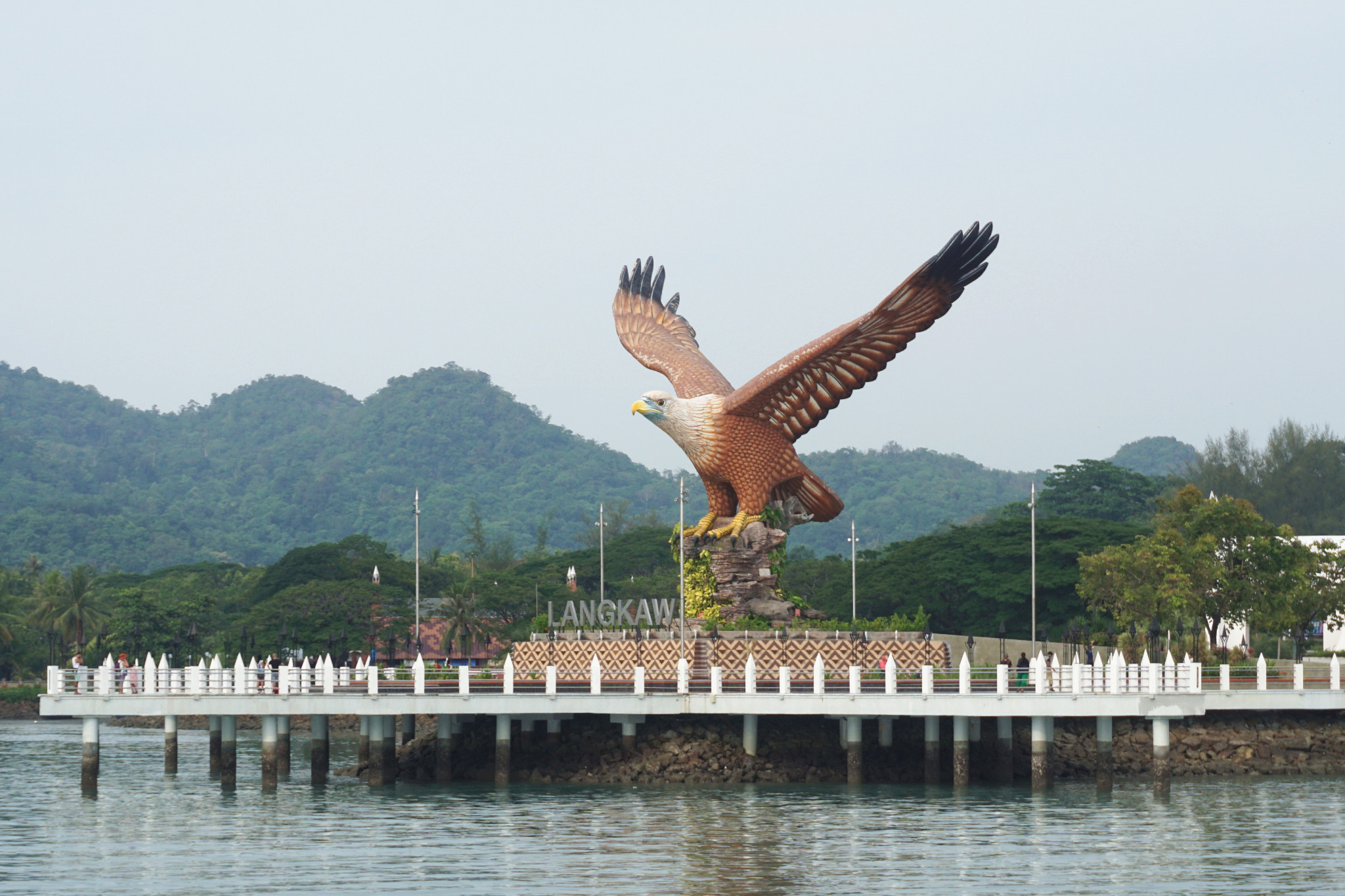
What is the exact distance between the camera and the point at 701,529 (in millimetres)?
55438

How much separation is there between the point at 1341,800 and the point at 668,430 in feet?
72.1

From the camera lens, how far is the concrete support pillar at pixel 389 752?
51094 millimetres

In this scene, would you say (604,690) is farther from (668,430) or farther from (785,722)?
(668,430)

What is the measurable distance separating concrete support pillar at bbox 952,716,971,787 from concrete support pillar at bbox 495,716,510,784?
12.5 metres

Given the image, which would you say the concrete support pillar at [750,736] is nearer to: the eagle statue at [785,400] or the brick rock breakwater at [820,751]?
the brick rock breakwater at [820,751]

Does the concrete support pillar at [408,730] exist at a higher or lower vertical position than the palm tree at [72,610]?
lower

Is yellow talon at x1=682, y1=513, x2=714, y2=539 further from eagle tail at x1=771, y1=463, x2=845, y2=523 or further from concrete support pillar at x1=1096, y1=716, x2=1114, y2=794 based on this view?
concrete support pillar at x1=1096, y1=716, x2=1114, y2=794

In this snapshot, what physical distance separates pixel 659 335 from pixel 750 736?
17.3 metres

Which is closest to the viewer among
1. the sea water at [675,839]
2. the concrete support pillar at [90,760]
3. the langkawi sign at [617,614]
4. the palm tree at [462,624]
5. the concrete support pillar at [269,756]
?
the sea water at [675,839]

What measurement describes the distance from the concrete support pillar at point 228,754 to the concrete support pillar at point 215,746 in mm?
2561

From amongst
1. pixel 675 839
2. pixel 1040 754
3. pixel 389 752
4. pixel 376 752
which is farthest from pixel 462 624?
pixel 675 839

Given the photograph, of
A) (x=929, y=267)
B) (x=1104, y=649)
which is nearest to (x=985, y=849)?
(x=929, y=267)

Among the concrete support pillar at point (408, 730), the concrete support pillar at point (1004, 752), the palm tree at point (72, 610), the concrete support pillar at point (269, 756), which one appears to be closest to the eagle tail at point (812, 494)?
the concrete support pillar at point (1004, 752)

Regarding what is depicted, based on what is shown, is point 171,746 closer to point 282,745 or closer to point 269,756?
point 282,745
